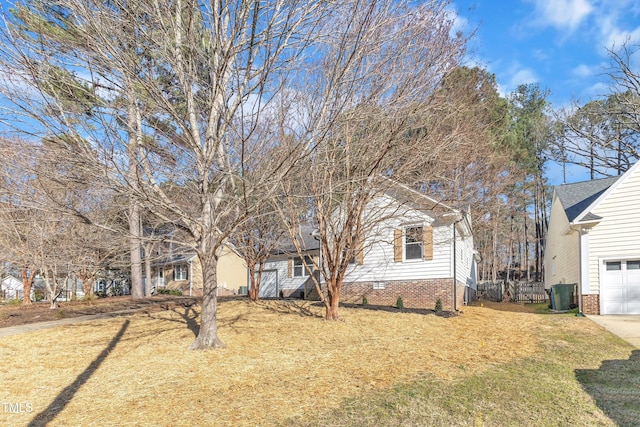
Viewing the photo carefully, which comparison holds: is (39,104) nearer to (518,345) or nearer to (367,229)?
(367,229)

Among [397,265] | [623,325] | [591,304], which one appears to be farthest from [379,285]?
[623,325]

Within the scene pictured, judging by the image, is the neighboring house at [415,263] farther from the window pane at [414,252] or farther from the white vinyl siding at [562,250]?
the white vinyl siding at [562,250]

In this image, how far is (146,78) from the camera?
6559 millimetres

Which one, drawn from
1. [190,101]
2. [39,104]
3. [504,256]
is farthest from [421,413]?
[504,256]

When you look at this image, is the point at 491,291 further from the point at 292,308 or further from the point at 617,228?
the point at 292,308

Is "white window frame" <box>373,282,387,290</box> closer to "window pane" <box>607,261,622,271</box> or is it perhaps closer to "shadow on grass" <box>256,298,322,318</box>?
"shadow on grass" <box>256,298,322,318</box>

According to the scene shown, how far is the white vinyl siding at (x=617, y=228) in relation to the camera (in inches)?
507

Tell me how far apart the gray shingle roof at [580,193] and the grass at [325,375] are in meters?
6.64

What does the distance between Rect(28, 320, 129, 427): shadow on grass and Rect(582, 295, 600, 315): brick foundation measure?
528 inches

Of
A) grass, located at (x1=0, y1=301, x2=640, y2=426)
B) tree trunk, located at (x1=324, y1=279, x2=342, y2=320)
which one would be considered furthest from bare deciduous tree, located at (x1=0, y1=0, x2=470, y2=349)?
tree trunk, located at (x1=324, y1=279, x2=342, y2=320)

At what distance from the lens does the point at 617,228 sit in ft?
43.0

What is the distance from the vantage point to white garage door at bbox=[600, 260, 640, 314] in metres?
12.7

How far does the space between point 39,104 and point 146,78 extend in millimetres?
1600

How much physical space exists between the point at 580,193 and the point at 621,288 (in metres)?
6.12
